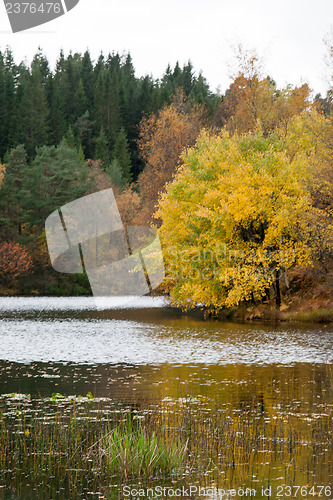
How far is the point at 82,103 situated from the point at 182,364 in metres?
120

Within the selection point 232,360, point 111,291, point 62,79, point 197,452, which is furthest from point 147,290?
point 62,79

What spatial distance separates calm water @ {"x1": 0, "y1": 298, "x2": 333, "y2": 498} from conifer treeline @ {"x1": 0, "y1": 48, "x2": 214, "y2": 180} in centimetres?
7293

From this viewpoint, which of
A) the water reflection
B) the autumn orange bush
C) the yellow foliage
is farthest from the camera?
the autumn orange bush

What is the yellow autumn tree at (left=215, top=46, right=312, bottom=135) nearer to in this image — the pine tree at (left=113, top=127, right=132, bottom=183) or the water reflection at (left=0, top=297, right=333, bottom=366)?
the water reflection at (left=0, top=297, right=333, bottom=366)

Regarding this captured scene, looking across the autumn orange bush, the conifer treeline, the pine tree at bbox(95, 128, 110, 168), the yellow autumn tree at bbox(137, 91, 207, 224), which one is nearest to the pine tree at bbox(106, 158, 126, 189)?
the conifer treeline

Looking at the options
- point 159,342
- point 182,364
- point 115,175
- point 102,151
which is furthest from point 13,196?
point 182,364

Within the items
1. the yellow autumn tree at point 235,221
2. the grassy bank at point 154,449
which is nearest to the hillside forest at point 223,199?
the yellow autumn tree at point 235,221

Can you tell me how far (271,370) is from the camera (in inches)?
776

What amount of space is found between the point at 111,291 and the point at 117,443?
71.2m

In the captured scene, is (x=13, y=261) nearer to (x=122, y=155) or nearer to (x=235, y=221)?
(x=122, y=155)

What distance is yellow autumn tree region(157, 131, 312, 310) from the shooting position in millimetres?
36344

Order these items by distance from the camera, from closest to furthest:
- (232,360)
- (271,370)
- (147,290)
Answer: (271,370)
(232,360)
(147,290)

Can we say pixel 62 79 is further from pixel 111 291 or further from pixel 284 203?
pixel 284 203

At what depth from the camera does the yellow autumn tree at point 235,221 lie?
119 feet
